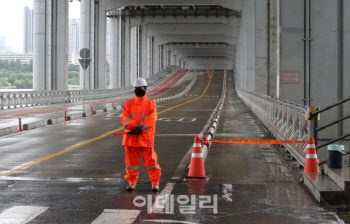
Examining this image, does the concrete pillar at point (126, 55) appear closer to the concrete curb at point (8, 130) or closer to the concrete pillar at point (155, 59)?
the concrete pillar at point (155, 59)

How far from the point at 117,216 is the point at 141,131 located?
1.74 meters

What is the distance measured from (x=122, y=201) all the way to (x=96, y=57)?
65.1 metres

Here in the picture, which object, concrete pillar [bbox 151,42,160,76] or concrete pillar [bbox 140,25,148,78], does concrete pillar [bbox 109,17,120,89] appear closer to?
concrete pillar [bbox 140,25,148,78]

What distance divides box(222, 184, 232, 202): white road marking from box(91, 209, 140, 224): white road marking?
1638 millimetres

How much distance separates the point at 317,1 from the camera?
18594mm

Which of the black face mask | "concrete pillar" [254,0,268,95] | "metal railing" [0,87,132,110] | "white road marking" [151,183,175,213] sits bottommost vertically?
"white road marking" [151,183,175,213]

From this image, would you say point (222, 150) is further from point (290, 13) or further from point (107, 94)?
point (107, 94)

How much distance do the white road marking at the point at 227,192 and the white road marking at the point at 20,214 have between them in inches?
107

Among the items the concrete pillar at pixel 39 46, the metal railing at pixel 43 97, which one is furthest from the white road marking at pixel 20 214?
the concrete pillar at pixel 39 46

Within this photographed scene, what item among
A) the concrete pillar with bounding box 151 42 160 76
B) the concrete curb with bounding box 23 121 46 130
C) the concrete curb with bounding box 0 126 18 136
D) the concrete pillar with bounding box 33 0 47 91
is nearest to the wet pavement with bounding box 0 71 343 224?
the concrete curb with bounding box 0 126 18 136

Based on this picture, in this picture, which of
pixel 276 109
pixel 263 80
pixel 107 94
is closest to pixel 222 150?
pixel 276 109

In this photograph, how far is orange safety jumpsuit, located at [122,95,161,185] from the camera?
863 cm

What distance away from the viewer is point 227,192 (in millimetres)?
8977

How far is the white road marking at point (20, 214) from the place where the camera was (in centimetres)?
691
